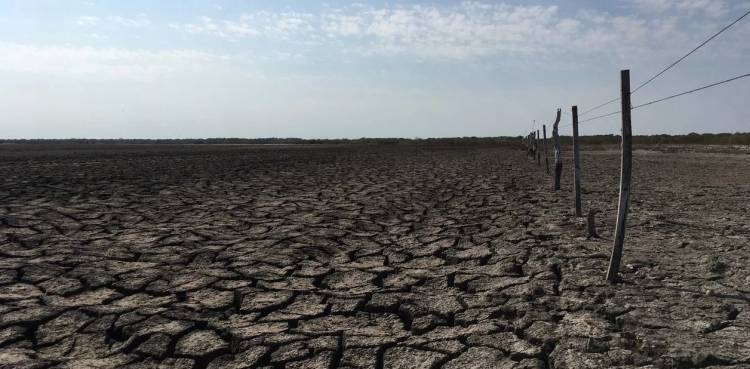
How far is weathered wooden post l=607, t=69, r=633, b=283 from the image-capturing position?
3625 millimetres

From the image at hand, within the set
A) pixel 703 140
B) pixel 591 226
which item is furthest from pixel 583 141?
pixel 591 226

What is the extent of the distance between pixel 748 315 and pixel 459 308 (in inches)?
62.2

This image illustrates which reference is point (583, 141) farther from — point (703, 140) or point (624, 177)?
point (624, 177)

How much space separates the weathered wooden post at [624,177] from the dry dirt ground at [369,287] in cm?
18

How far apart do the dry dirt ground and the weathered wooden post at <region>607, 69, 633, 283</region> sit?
0.59 ft

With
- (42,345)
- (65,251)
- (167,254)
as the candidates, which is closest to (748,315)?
(42,345)

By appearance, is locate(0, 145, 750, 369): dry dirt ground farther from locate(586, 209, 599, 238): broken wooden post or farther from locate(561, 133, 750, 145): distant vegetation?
locate(561, 133, 750, 145): distant vegetation

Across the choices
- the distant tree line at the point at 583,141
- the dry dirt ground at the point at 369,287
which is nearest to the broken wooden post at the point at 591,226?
the dry dirt ground at the point at 369,287

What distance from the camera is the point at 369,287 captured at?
147 inches

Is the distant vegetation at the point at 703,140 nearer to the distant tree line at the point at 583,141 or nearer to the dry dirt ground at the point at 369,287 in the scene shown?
the distant tree line at the point at 583,141

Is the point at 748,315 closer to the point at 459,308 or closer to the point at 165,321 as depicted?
the point at 459,308

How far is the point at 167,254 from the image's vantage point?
15.3 feet

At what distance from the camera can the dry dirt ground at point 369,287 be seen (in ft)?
8.73

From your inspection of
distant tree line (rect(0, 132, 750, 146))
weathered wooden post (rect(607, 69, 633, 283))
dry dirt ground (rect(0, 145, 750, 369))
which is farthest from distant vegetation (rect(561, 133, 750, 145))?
weathered wooden post (rect(607, 69, 633, 283))
